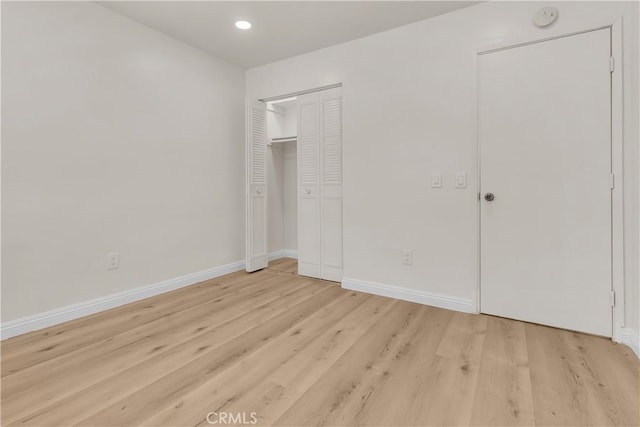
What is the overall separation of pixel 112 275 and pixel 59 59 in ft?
5.63

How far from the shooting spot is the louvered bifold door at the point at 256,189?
374 cm

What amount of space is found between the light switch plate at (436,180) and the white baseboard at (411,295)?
94cm

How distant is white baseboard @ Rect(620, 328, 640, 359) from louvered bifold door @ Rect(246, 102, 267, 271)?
10.8 ft

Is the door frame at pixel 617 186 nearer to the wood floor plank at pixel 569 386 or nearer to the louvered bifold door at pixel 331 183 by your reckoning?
the wood floor plank at pixel 569 386

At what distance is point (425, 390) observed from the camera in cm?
155

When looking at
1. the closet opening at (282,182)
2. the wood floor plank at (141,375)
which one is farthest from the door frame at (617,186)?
the closet opening at (282,182)

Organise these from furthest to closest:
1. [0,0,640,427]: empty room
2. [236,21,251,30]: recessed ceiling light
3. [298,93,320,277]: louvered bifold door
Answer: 1. [298,93,320,277]: louvered bifold door
2. [236,21,251,30]: recessed ceiling light
3. [0,0,640,427]: empty room

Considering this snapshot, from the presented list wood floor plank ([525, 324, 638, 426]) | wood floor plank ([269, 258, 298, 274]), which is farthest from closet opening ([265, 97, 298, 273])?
wood floor plank ([525, 324, 638, 426])

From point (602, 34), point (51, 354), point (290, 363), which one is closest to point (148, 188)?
point (51, 354)

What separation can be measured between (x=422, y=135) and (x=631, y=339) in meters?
1.97

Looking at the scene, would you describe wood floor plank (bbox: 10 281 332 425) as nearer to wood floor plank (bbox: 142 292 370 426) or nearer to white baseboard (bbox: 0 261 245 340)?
wood floor plank (bbox: 142 292 370 426)

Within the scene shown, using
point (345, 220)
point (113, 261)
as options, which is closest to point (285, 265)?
point (345, 220)

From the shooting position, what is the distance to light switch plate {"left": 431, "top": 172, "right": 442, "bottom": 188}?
265 cm

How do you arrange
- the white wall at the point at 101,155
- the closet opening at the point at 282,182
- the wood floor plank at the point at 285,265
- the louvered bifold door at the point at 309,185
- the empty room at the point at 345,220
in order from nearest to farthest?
the empty room at the point at 345,220, the white wall at the point at 101,155, the louvered bifold door at the point at 309,185, the wood floor plank at the point at 285,265, the closet opening at the point at 282,182
